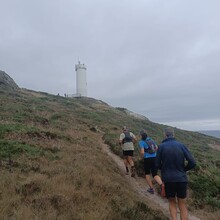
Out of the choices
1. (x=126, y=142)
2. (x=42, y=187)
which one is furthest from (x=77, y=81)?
(x=42, y=187)

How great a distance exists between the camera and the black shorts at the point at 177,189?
21.9ft

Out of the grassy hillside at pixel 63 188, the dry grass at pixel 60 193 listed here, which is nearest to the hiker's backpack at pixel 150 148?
the grassy hillside at pixel 63 188

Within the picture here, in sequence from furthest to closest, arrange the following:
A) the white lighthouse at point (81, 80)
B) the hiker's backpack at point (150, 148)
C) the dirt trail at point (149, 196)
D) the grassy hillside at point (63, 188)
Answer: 1. the white lighthouse at point (81, 80)
2. the hiker's backpack at point (150, 148)
3. the dirt trail at point (149, 196)
4. the grassy hillside at point (63, 188)

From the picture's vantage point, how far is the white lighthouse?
231 ft

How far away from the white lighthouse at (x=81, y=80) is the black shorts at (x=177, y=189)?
6363cm

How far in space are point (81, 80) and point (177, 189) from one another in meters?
65.9

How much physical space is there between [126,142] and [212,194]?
3.73 metres

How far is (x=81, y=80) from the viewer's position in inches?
2815

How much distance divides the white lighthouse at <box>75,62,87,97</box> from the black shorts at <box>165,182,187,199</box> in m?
63.6

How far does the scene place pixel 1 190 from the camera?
6.74 meters

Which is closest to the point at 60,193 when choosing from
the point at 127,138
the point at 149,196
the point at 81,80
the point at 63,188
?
the point at 63,188

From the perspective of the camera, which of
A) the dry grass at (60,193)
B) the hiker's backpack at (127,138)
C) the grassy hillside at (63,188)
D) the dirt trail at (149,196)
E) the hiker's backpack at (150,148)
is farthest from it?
the hiker's backpack at (127,138)

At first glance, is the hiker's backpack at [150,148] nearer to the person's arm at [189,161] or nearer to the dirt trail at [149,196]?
the dirt trail at [149,196]

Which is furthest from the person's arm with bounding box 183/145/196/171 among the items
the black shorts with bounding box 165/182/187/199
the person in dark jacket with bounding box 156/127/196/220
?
the black shorts with bounding box 165/182/187/199
